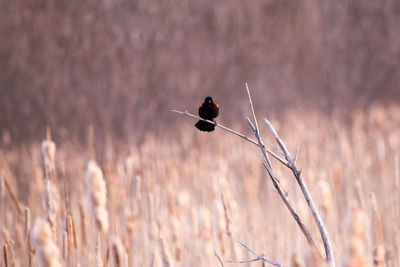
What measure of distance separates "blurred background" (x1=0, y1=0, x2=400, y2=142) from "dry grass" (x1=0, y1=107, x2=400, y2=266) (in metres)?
0.23

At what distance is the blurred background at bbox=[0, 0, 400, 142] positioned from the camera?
241 cm

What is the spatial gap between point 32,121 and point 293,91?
217 cm

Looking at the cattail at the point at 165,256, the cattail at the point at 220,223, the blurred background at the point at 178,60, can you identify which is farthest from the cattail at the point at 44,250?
the blurred background at the point at 178,60

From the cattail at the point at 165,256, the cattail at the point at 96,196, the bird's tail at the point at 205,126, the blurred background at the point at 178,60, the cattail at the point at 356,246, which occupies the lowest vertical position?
the cattail at the point at 356,246

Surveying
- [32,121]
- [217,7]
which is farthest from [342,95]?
[32,121]

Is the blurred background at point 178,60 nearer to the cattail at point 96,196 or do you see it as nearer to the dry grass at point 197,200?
the dry grass at point 197,200

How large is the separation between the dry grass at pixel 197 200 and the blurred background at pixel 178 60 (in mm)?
232

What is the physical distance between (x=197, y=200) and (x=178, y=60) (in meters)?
1.37

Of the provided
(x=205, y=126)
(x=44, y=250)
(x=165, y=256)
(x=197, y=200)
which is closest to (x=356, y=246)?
(x=205, y=126)

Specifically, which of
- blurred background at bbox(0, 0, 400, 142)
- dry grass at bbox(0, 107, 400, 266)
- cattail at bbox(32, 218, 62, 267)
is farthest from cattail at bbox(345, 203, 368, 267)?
blurred background at bbox(0, 0, 400, 142)

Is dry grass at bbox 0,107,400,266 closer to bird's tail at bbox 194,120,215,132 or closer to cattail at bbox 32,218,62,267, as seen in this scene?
cattail at bbox 32,218,62,267

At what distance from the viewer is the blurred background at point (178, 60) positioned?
241 cm

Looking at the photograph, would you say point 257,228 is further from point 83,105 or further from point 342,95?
point 342,95

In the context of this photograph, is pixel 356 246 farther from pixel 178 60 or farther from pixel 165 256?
pixel 178 60
